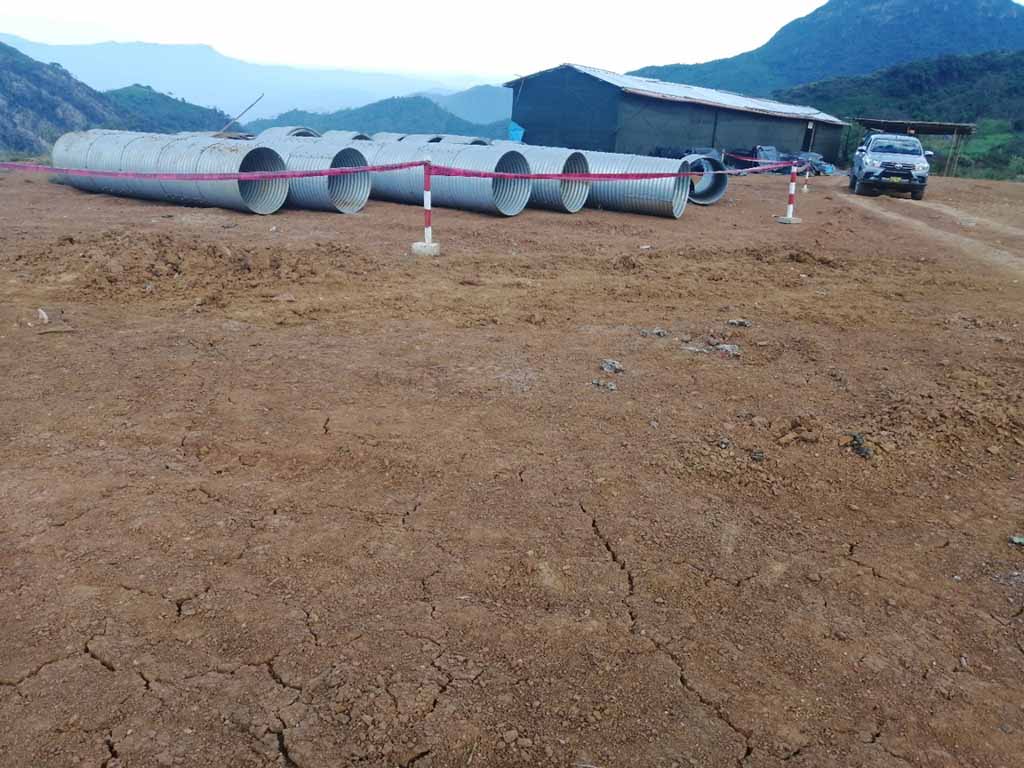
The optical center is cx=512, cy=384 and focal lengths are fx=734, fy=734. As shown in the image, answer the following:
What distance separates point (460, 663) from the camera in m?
2.79

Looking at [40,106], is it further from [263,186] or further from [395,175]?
[395,175]

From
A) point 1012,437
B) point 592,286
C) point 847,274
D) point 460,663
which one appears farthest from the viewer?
point 847,274

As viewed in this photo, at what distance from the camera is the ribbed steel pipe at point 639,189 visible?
14.2 meters

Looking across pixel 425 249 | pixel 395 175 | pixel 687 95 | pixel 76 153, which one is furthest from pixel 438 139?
pixel 687 95

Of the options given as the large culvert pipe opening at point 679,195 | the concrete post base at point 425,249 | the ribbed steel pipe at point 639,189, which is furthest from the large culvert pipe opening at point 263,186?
the large culvert pipe opening at point 679,195

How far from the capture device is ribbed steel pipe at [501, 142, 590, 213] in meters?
14.2

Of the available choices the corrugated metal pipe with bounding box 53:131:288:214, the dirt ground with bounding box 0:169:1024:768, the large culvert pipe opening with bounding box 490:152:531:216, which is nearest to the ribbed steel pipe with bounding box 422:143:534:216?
the large culvert pipe opening with bounding box 490:152:531:216

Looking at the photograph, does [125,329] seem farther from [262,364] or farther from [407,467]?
[407,467]

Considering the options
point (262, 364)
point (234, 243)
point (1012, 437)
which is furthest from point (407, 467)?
point (234, 243)

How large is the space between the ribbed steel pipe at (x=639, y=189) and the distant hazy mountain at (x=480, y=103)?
244 feet

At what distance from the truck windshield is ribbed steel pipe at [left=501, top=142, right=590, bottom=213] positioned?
34.7 ft

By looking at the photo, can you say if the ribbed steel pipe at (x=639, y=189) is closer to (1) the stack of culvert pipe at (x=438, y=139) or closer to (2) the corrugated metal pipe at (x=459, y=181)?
(2) the corrugated metal pipe at (x=459, y=181)

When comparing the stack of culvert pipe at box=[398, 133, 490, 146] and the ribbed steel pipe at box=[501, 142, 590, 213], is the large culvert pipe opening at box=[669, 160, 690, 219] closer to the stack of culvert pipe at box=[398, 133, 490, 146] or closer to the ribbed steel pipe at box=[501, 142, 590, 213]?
the ribbed steel pipe at box=[501, 142, 590, 213]

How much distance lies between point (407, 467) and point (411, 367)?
1.64 meters
